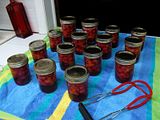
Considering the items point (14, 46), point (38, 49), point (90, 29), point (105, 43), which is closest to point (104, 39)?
point (105, 43)

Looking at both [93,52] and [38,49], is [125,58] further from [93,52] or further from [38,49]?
[38,49]

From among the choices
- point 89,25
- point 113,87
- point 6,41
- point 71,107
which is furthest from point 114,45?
point 6,41

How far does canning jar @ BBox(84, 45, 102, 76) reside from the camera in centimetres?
63

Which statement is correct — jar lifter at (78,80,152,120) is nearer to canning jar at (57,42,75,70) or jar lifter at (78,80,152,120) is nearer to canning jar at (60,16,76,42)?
canning jar at (57,42,75,70)

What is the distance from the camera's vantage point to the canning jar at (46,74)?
0.58 metres

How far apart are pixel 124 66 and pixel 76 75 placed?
0.49 ft

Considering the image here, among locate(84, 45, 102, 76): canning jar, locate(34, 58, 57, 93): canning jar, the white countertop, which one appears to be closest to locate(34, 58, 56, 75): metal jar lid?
locate(34, 58, 57, 93): canning jar

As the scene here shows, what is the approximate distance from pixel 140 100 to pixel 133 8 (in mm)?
492

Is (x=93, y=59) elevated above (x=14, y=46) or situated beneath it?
elevated above

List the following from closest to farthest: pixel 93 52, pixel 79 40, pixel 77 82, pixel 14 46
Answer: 1. pixel 77 82
2. pixel 93 52
3. pixel 79 40
4. pixel 14 46

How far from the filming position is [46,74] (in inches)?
22.7

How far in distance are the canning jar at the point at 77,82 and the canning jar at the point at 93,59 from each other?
0.07 meters

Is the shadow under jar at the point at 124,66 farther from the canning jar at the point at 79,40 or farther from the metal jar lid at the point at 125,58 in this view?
the canning jar at the point at 79,40

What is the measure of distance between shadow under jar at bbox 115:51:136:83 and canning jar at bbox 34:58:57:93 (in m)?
0.19
